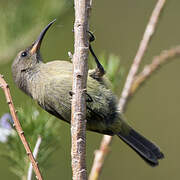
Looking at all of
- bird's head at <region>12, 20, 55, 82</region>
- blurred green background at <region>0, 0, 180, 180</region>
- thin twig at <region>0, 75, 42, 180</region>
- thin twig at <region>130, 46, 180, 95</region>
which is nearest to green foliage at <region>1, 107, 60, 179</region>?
thin twig at <region>0, 75, 42, 180</region>

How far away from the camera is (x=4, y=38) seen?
106 inches

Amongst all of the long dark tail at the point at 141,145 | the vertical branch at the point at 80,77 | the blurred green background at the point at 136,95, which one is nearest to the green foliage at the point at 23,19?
the vertical branch at the point at 80,77

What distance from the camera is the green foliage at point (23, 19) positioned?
2.66 m

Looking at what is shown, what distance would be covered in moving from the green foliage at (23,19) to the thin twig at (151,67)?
0.65 meters

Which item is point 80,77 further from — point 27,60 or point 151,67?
point 27,60

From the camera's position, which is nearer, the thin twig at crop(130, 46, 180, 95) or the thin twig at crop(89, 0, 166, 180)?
the thin twig at crop(89, 0, 166, 180)

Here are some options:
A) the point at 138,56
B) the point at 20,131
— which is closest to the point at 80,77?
the point at 20,131

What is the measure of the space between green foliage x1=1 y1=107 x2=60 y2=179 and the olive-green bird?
686 mm

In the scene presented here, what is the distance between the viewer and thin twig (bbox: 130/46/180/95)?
231 centimetres

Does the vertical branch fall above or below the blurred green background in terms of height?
below

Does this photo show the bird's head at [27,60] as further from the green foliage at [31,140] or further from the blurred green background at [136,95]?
the blurred green background at [136,95]

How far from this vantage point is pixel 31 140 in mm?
2229

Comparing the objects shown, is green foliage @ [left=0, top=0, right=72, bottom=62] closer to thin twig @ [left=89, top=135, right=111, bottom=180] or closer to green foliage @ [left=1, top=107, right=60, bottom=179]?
green foliage @ [left=1, top=107, right=60, bottom=179]

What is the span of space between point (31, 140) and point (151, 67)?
2.48ft
